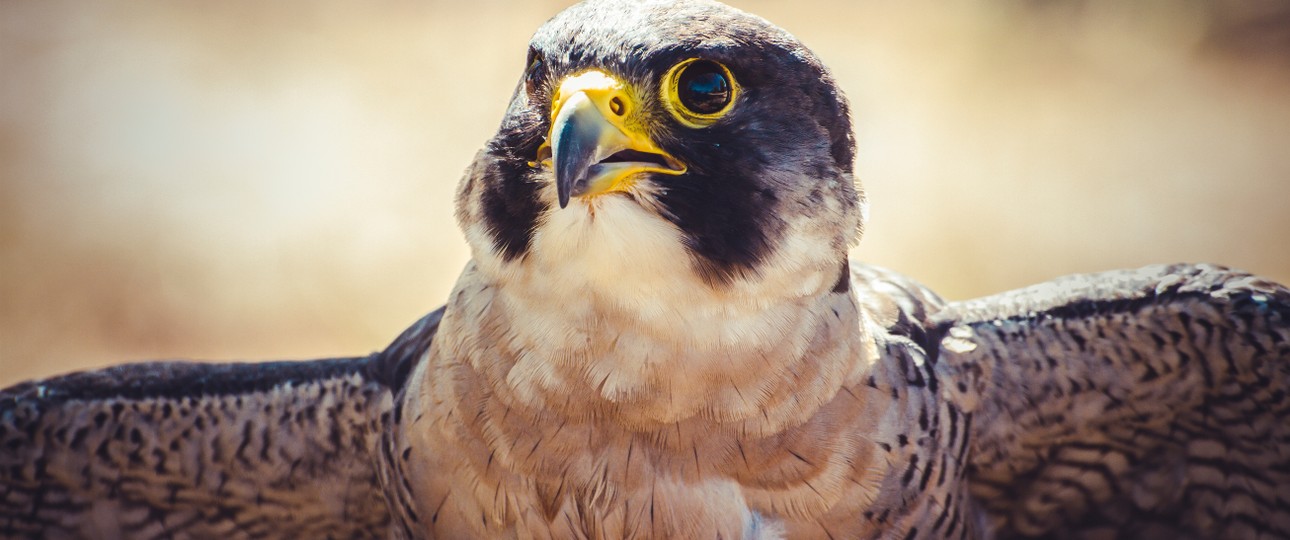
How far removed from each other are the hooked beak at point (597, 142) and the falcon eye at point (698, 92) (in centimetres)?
8

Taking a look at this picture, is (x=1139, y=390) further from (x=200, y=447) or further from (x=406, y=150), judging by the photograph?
(x=406, y=150)

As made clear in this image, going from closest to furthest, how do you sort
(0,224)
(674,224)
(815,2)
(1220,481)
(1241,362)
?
(674,224), (1241,362), (1220,481), (0,224), (815,2)

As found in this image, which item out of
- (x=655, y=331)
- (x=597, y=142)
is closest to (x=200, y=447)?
(x=655, y=331)

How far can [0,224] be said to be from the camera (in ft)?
27.2

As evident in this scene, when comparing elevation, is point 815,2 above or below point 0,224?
above

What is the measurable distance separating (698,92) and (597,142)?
277 millimetres

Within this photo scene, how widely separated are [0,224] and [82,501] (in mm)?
5776

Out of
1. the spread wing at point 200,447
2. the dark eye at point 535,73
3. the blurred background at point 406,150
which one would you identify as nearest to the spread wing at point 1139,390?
the dark eye at point 535,73

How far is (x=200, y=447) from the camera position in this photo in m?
3.29

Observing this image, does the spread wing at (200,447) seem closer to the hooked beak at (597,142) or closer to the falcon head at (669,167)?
the falcon head at (669,167)

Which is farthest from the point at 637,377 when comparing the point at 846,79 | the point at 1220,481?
the point at 846,79

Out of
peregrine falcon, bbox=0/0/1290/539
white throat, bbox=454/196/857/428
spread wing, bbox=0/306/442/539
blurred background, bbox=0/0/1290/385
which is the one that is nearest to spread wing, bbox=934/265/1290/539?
peregrine falcon, bbox=0/0/1290/539

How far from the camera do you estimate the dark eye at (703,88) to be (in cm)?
237

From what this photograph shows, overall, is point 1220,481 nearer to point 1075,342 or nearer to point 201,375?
point 1075,342
